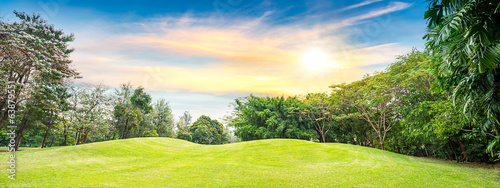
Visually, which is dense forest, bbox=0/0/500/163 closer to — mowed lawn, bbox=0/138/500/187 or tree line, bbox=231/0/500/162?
tree line, bbox=231/0/500/162

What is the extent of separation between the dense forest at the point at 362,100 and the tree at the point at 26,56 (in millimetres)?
65

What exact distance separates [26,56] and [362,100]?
1037 inches

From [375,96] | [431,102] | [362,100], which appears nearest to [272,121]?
[362,100]

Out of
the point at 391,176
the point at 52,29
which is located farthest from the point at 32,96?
the point at 391,176

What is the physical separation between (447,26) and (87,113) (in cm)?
3667

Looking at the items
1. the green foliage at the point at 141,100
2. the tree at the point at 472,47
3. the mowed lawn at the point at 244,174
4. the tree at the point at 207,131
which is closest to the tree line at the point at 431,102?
the tree at the point at 472,47

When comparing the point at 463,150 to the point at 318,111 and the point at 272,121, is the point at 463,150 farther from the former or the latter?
the point at 272,121

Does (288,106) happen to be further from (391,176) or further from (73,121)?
(73,121)

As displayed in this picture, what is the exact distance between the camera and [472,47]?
182 inches

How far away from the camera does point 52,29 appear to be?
2047 centimetres

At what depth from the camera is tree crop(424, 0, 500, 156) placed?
4.44 meters

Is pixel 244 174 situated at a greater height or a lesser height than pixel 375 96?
lesser

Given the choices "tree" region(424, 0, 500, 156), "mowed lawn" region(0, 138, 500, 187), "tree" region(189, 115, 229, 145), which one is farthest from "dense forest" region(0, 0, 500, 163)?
"mowed lawn" region(0, 138, 500, 187)

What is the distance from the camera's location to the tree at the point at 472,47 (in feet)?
14.6
